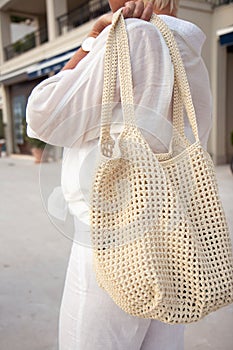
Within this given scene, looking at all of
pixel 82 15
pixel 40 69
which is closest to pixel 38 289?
pixel 40 69

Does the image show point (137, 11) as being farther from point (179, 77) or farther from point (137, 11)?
point (179, 77)

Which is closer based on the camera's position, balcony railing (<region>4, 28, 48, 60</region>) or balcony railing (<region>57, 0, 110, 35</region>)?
balcony railing (<region>57, 0, 110, 35</region>)

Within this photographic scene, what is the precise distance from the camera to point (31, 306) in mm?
2170

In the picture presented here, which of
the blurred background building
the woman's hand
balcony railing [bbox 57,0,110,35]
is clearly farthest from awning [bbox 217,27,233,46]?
the woman's hand

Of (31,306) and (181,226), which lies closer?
(181,226)

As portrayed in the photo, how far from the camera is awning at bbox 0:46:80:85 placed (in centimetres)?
884

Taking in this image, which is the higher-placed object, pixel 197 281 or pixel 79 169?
pixel 79 169

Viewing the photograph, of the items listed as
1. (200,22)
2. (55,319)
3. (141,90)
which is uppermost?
(200,22)

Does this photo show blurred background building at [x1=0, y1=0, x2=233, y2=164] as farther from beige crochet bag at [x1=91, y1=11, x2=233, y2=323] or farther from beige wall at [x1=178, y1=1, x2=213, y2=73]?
beige crochet bag at [x1=91, y1=11, x2=233, y2=323]

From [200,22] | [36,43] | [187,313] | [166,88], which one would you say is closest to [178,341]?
[187,313]

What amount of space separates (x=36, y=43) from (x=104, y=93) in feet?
46.6

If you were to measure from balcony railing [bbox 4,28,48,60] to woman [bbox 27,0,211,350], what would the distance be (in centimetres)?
1360

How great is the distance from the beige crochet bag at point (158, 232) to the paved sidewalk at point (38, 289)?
9.0 inches

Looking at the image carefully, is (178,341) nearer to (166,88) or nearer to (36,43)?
(166,88)
